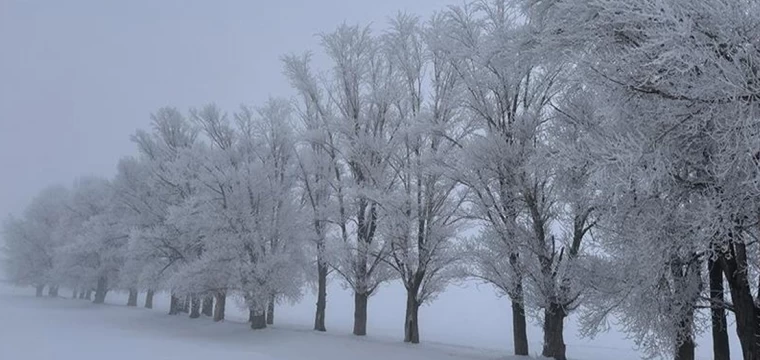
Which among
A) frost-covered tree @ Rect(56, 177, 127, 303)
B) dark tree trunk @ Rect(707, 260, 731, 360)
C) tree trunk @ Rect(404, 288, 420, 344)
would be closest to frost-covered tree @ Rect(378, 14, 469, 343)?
tree trunk @ Rect(404, 288, 420, 344)

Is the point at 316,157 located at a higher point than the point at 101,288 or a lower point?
higher

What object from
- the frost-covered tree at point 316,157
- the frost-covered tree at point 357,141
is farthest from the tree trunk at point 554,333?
the frost-covered tree at point 316,157

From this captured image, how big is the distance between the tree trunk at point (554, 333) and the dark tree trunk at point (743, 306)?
5.22 m

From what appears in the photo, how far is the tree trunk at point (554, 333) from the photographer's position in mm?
14845

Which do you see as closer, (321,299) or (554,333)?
(554,333)

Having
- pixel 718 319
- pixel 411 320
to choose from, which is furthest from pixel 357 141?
pixel 718 319

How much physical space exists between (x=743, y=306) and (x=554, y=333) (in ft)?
19.2

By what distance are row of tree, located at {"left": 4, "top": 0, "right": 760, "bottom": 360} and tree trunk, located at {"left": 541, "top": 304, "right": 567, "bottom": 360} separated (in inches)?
2.2

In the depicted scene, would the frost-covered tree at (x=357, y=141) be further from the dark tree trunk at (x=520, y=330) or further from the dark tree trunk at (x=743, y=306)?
the dark tree trunk at (x=743, y=306)

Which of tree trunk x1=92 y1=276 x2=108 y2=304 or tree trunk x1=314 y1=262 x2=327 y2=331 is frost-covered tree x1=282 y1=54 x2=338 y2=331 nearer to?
tree trunk x1=314 y1=262 x2=327 y2=331

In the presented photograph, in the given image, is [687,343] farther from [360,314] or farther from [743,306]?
[360,314]

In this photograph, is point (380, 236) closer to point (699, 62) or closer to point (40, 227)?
point (699, 62)

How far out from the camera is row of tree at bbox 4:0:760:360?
8.34 metres

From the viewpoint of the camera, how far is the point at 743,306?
979 centimetres
